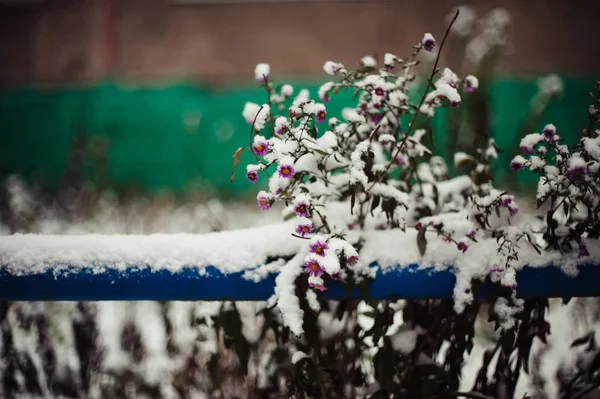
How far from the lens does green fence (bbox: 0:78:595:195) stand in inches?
224

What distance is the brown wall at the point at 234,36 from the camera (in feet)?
19.0

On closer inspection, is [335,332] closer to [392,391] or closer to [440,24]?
[392,391]

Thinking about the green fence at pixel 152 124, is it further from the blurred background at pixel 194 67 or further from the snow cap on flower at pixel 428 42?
the snow cap on flower at pixel 428 42

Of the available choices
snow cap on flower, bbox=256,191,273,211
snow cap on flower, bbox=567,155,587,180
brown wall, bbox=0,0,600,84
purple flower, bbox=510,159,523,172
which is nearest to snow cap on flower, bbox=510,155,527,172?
purple flower, bbox=510,159,523,172

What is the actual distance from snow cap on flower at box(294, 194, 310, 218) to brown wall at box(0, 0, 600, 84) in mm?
4972

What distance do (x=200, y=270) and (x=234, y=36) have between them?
17.2ft

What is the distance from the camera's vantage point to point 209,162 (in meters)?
5.80

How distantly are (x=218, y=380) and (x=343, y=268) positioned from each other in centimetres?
71

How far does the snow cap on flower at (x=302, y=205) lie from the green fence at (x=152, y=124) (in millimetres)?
4418

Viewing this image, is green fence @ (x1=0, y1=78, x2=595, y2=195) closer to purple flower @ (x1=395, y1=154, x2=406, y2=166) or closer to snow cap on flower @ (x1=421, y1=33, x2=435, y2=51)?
purple flower @ (x1=395, y1=154, x2=406, y2=166)

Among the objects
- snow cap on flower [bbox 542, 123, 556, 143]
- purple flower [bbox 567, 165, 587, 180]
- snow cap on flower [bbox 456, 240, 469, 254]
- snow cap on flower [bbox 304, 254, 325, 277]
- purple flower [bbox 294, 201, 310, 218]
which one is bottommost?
snow cap on flower [bbox 304, 254, 325, 277]

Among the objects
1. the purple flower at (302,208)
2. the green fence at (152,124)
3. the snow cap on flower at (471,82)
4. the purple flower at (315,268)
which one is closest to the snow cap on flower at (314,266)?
the purple flower at (315,268)

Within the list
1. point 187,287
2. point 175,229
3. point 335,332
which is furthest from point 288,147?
point 175,229

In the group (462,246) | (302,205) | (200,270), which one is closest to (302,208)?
(302,205)
